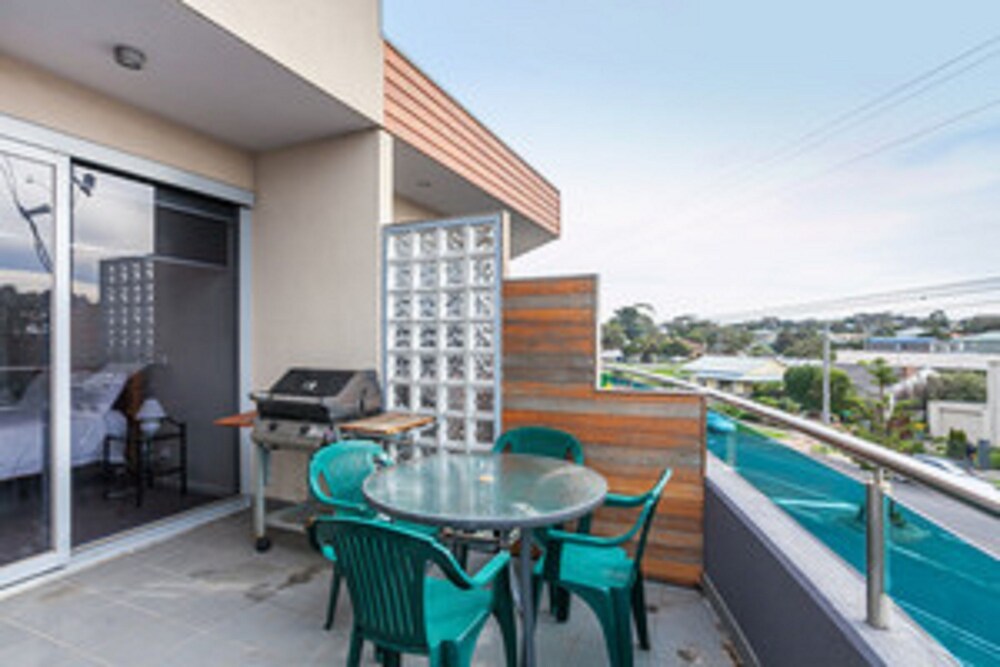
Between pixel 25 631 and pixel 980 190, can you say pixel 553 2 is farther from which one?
pixel 980 190

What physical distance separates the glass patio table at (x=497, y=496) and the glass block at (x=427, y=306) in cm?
129

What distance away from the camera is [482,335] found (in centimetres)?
330

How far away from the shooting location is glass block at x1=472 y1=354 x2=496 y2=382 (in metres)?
3.25

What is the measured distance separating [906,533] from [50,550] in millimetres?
4358

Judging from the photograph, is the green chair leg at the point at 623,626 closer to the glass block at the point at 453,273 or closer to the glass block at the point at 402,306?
the glass block at the point at 453,273

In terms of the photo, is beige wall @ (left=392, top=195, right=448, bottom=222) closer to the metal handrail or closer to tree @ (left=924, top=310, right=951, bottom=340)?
the metal handrail

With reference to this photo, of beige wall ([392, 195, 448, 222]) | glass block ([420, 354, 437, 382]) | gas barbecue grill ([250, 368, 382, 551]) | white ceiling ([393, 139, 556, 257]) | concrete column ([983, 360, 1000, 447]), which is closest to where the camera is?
gas barbecue grill ([250, 368, 382, 551])

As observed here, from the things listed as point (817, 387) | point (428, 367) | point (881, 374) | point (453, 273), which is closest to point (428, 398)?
point (428, 367)

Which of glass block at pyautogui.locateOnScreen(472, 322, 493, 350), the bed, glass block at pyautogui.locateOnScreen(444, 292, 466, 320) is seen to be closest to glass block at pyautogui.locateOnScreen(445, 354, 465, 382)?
glass block at pyautogui.locateOnScreen(472, 322, 493, 350)

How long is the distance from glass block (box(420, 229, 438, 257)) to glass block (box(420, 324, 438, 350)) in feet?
1.73

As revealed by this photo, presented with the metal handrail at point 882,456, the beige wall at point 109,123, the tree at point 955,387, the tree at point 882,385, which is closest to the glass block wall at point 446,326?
the metal handrail at point 882,456

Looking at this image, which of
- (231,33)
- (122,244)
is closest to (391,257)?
(231,33)

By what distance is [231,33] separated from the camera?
2584 millimetres

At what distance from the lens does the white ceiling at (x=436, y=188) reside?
441cm
